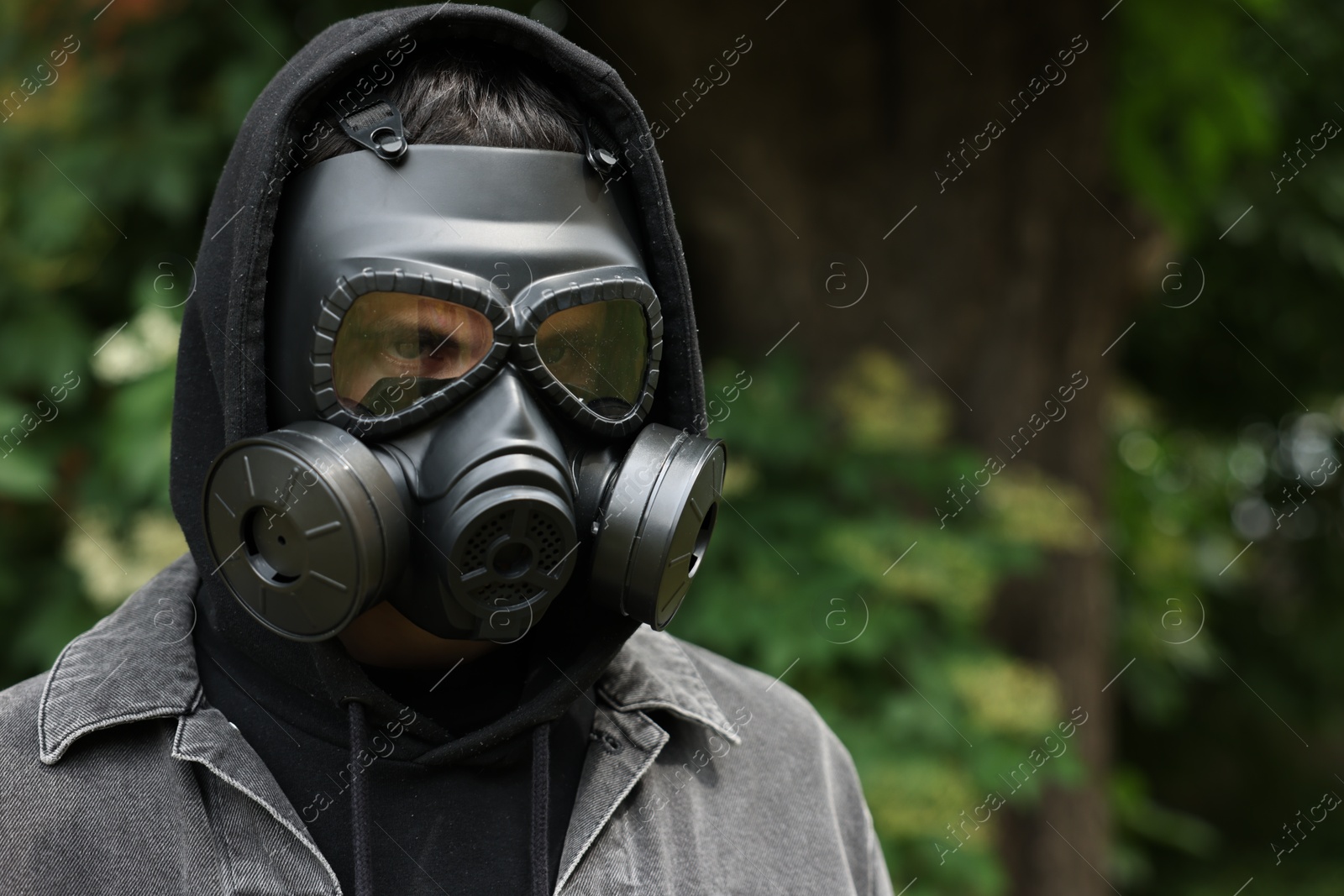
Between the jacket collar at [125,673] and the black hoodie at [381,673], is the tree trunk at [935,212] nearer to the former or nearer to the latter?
the black hoodie at [381,673]

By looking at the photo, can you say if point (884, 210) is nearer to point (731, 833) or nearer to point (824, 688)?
point (824, 688)

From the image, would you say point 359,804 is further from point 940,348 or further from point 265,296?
point 940,348

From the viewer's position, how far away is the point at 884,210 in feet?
13.6

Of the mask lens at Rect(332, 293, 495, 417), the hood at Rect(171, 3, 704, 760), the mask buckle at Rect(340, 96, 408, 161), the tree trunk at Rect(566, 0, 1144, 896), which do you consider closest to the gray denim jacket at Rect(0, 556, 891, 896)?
the hood at Rect(171, 3, 704, 760)

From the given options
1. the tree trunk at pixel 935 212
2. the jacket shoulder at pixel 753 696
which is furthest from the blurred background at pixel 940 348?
the jacket shoulder at pixel 753 696

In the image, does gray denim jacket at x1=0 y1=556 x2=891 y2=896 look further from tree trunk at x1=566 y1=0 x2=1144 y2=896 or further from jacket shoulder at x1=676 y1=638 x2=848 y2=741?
tree trunk at x1=566 y1=0 x2=1144 y2=896

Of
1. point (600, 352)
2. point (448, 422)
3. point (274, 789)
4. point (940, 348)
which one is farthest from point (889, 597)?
point (274, 789)

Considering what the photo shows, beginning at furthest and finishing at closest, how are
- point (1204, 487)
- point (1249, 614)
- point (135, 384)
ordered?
1. point (1249, 614)
2. point (1204, 487)
3. point (135, 384)

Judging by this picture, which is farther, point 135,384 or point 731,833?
point 135,384

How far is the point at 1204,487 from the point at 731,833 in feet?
16.6

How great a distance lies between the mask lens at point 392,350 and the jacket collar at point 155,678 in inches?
15.5

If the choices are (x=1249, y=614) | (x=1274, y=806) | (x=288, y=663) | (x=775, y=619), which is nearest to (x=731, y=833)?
(x=288, y=663)

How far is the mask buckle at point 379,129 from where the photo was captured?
1491 millimetres

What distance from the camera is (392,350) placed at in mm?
1454
